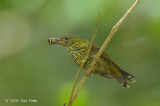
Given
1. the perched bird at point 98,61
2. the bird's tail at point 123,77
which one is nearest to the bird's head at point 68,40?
the perched bird at point 98,61

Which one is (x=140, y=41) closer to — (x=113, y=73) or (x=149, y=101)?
(x=113, y=73)

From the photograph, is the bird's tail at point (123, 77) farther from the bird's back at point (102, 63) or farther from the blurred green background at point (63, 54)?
the blurred green background at point (63, 54)

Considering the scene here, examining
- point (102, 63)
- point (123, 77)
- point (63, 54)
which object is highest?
point (102, 63)

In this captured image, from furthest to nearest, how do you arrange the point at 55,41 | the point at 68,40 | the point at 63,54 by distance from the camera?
1. the point at 63,54
2. the point at 68,40
3. the point at 55,41

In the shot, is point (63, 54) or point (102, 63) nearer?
point (102, 63)

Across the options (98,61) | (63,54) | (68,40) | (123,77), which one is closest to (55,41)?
(68,40)

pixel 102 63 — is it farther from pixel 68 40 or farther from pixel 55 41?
pixel 55 41
